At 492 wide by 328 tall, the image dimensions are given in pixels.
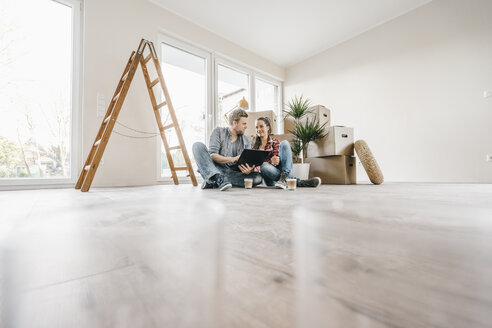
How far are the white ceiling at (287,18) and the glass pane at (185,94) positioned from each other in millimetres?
562

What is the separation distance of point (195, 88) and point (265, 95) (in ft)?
6.10

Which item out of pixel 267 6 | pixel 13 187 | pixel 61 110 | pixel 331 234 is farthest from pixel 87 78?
pixel 331 234

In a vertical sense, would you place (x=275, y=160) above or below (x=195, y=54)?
below

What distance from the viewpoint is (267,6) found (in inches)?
131

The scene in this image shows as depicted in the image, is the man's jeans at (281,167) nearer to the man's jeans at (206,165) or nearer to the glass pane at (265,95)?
the man's jeans at (206,165)

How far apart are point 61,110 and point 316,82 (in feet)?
13.6

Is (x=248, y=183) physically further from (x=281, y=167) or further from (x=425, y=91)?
(x=425, y=91)

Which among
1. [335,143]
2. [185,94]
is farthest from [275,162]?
[185,94]

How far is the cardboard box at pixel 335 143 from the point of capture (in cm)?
310

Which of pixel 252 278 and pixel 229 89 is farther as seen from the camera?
pixel 229 89

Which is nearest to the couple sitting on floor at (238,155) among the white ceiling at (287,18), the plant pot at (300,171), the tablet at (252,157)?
the tablet at (252,157)

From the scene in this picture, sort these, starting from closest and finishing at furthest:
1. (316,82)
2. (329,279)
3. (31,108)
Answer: (329,279)
(31,108)
(316,82)

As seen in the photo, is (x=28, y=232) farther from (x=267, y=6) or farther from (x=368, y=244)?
(x=267, y=6)

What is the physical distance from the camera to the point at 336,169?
3094 mm
